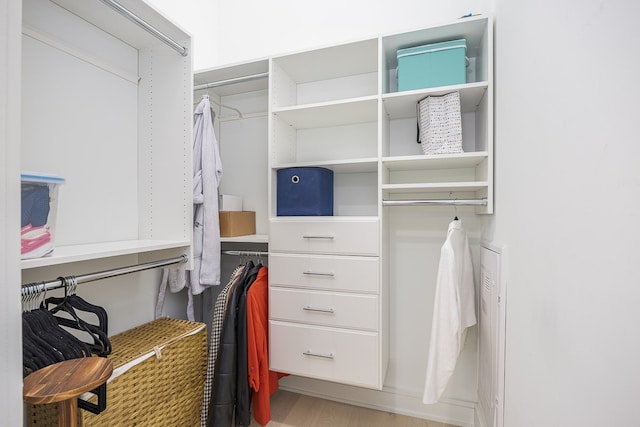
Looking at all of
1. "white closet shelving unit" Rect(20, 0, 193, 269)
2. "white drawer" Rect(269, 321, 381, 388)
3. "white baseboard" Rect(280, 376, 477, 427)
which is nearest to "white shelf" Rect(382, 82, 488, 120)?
"white closet shelving unit" Rect(20, 0, 193, 269)

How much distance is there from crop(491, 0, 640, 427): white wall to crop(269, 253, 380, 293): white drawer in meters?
0.67

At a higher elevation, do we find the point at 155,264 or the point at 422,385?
the point at 155,264

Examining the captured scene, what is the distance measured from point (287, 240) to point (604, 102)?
4.78 ft

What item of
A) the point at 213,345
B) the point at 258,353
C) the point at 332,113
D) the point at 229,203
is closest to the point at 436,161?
the point at 332,113

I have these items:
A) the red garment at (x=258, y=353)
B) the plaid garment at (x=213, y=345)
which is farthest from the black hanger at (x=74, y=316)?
the red garment at (x=258, y=353)

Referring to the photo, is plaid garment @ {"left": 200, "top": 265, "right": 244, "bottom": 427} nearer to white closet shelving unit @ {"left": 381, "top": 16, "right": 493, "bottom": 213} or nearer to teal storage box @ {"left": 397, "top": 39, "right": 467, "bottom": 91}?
white closet shelving unit @ {"left": 381, "top": 16, "right": 493, "bottom": 213}

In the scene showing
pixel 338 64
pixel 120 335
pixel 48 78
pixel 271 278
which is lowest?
pixel 120 335

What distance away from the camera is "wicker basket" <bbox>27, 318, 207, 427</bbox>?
1177 mm

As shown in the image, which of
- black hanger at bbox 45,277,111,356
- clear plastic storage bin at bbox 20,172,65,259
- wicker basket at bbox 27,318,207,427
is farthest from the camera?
wicker basket at bbox 27,318,207,427

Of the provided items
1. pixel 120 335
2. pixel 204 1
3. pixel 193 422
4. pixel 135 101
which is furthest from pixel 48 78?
pixel 193 422

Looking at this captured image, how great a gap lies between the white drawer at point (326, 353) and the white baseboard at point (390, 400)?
513 millimetres

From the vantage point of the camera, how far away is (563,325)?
726mm

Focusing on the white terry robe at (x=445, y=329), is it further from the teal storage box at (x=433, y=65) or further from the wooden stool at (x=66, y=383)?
the wooden stool at (x=66, y=383)

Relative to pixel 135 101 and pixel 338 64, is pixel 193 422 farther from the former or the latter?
pixel 338 64
